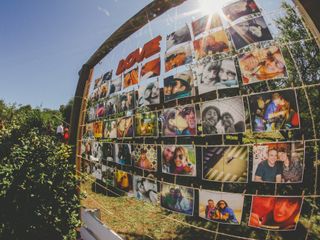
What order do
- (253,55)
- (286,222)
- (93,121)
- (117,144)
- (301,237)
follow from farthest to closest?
(93,121) → (301,237) → (117,144) → (253,55) → (286,222)

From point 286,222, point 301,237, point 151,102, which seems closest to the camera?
point 286,222

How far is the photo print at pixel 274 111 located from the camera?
2523 millimetres

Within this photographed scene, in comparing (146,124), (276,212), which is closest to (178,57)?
(146,124)

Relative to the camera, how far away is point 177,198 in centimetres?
347

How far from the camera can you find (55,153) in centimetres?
450

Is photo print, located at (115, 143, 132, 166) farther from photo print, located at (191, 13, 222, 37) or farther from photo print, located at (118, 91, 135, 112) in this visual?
photo print, located at (191, 13, 222, 37)

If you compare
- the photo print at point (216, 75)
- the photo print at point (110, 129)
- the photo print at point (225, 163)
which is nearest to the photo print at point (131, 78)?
the photo print at point (110, 129)

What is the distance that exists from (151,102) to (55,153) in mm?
2129

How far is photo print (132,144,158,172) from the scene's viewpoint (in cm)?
396

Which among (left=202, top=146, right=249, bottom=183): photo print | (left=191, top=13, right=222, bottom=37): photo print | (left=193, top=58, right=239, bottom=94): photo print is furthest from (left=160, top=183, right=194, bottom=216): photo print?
(left=191, top=13, right=222, bottom=37): photo print

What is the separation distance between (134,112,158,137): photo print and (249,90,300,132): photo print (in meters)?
1.68

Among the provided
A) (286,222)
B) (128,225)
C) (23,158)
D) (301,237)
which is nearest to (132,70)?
(23,158)

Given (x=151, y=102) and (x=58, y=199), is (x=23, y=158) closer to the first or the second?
(x=58, y=199)

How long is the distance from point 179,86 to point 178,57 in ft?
1.39
